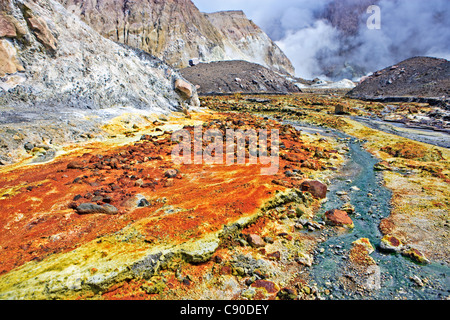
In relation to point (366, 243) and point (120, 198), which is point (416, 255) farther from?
point (120, 198)

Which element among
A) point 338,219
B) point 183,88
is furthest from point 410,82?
point 338,219

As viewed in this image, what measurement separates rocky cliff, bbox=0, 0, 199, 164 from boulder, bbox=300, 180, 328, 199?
1318cm

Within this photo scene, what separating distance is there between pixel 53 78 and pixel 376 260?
66.7 ft

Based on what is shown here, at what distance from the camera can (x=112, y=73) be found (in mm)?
20125

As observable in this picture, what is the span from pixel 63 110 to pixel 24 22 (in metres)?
6.08

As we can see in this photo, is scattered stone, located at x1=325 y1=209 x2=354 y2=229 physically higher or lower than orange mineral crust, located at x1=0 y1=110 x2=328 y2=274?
lower

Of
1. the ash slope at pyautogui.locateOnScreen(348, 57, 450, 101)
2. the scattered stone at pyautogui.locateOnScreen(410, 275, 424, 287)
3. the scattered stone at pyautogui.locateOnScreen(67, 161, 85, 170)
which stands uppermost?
the ash slope at pyautogui.locateOnScreen(348, 57, 450, 101)

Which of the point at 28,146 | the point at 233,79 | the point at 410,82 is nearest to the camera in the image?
the point at 28,146

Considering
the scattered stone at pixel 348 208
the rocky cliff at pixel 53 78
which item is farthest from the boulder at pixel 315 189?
the rocky cliff at pixel 53 78

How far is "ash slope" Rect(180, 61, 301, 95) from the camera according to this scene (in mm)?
59688

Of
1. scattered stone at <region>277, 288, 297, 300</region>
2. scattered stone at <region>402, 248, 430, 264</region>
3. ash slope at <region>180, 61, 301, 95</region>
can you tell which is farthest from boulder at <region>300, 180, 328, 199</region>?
ash slope at <region>180, 61, 301, 95</region>

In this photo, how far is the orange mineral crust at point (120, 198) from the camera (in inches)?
224

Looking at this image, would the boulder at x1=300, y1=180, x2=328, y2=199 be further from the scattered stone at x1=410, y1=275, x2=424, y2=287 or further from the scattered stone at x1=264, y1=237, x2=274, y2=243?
the scattered stone at x1=410, y1=275, x2=424, y2=287

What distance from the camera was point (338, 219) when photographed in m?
7.40
